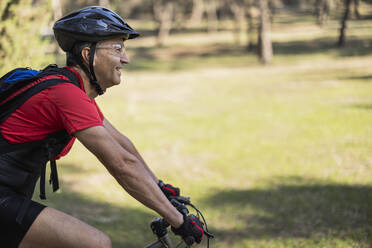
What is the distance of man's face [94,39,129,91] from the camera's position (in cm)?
293

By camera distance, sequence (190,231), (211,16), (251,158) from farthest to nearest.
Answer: (211,16) < (251,158) < (190,231)

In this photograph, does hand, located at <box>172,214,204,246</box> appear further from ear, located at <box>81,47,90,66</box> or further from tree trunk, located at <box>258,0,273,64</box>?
tree trunk, located at <box>258,0,273,64</box>

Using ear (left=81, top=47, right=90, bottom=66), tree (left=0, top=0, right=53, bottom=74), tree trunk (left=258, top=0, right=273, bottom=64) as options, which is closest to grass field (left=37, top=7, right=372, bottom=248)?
tree (left=0, top=0, right=53, bottom=74)

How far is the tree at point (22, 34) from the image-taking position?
8.34 metres

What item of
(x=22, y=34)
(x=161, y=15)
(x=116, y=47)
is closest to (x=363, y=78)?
(x=22, y=34)

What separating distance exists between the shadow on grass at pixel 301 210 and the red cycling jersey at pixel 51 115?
4020mm

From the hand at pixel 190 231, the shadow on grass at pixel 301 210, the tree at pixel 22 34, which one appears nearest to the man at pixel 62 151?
the hand at pixel 190 231

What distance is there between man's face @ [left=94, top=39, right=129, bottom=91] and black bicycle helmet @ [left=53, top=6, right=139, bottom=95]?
0.03m

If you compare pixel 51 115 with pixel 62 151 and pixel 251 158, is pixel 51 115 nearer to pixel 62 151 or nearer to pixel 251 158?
pixel 62 151

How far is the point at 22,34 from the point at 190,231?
6.90 m

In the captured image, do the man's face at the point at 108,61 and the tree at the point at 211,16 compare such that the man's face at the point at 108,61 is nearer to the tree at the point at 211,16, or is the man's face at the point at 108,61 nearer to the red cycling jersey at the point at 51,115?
the red cycling jersey at the point at 51,115

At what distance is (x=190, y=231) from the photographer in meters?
2.56

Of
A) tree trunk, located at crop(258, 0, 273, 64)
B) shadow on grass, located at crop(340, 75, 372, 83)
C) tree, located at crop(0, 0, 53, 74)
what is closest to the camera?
tree, located at crop(0, 0, 53, 74)

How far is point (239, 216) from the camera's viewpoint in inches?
283
